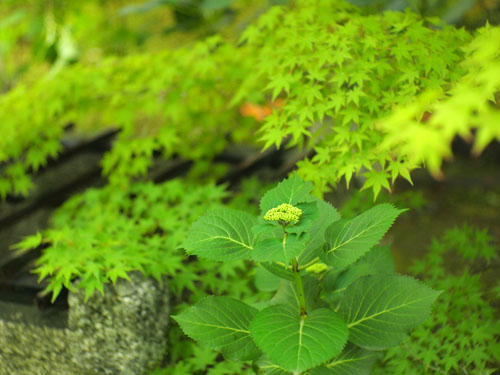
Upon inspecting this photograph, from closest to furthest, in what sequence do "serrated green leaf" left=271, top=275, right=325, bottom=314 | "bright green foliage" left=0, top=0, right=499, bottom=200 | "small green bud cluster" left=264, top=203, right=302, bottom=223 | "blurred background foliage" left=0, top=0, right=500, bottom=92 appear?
"bright green foliage" left=0, top=0, right=499, bottom=200 < "small green bud cluster" left=264, top=203, right=302, bottom=223 < "serrated green leaf" left=271, top=275, right=325, bottom=314 < "blurred background foliage" left=0, top=0, right=500, bottom=92

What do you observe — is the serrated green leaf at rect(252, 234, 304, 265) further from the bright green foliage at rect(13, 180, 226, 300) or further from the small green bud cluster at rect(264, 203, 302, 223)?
the bright green foliage at rect(13, 180, 226, 300)

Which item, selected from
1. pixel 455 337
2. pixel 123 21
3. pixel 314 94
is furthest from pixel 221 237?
pixel 123 21

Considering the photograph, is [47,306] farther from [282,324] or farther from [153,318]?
[282,324]

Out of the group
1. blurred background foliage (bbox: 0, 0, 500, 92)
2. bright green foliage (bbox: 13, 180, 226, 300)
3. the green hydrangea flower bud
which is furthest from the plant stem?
blurred background foliage (bbox: 0, 0, 500, 92)

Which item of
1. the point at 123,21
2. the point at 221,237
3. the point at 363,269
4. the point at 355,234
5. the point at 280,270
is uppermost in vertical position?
the point at 123,21

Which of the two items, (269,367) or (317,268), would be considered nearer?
(269,367)

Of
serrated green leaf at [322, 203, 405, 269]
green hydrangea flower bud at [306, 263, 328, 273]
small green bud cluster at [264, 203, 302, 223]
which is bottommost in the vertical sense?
green hydrangea flower bud at [306, 263, 328, 273]

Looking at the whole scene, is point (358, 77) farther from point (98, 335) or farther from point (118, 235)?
point (98, 335)
